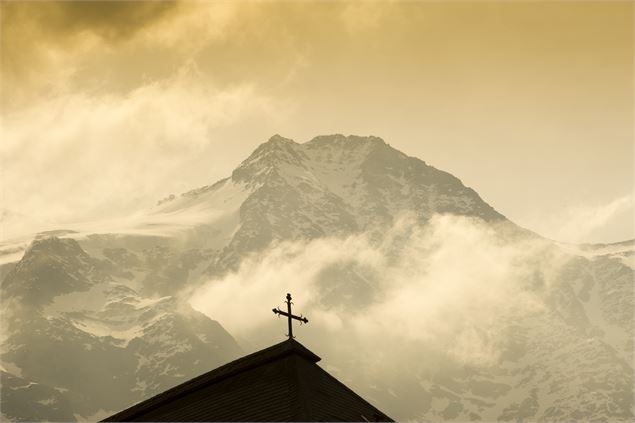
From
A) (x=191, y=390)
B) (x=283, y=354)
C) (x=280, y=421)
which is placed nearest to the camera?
(x=280, y=421)

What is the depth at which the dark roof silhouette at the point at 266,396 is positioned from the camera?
20.2 m

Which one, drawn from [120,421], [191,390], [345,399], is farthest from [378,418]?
[120,421]

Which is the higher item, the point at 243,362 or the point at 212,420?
the point at 243,362

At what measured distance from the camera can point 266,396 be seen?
20.9 metres

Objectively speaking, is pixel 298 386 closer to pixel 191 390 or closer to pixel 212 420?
pixel 212 420

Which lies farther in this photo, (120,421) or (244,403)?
(120,421)

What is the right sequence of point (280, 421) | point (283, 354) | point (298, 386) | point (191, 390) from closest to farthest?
point (280, 421)
point (298, 386)
point (283, 354)
point (191, 390)

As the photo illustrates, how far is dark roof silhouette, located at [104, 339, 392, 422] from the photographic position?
795 inches

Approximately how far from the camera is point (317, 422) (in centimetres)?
1945

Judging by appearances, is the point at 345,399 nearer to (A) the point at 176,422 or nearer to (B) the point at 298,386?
(B) the point at 298,386

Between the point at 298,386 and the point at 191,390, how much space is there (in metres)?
4.21

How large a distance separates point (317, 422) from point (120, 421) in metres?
7.73

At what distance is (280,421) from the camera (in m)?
19.4

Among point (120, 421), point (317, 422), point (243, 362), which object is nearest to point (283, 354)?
point (243, 362)
